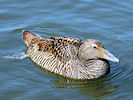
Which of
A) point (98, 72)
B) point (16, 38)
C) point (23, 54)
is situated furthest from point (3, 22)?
point (98, 72)

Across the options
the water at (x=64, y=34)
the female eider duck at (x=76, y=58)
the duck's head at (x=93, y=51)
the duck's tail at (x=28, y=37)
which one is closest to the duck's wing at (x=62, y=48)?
Result: the female eider duck at (x=76, y=58)

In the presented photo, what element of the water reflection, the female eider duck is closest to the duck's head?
the female eider duck

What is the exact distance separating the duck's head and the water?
69 centimetres

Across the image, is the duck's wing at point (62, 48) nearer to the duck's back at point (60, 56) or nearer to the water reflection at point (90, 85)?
the duck's back at point (60, 56)

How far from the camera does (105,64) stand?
29.6 feet

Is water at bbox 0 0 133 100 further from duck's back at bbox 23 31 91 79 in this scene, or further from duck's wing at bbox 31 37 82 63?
duck's wing at bbox 31 37 82 63

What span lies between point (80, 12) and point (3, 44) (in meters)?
3.44

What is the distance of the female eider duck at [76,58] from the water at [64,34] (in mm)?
203

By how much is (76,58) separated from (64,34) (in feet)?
8.13

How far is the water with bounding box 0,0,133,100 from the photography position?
28.0 feet

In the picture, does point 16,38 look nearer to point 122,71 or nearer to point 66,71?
point 66,71

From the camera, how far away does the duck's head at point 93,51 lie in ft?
28.5

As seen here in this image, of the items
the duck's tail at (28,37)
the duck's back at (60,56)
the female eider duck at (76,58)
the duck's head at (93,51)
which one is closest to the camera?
the duck's head at (93,51)

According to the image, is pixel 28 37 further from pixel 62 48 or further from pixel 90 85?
pixel 90 85
